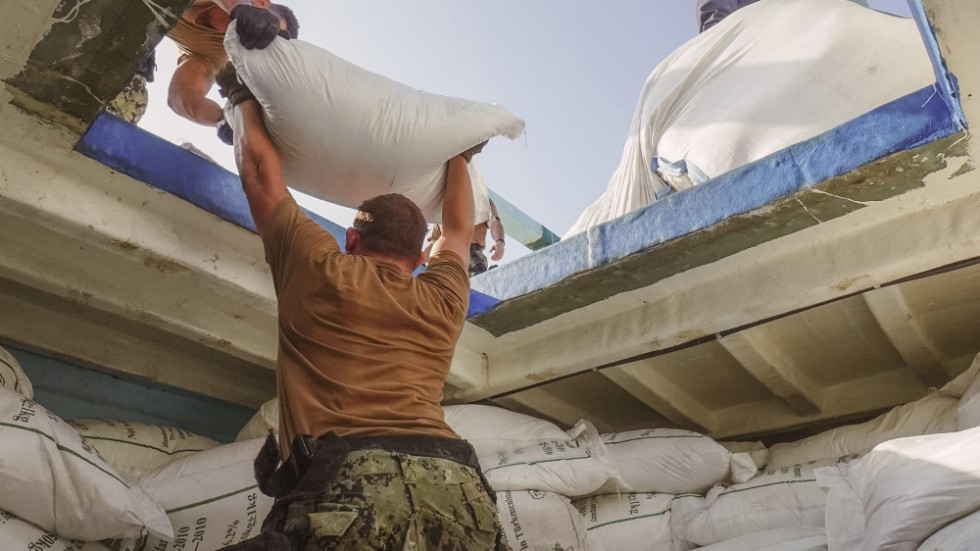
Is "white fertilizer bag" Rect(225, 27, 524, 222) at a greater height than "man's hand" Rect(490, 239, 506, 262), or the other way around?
"man's hand" Rect(490, 239, 506, 262)

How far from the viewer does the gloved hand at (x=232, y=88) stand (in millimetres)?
1757

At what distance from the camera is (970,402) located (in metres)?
1.89

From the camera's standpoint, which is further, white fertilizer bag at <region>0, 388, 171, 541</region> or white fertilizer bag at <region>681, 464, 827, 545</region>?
white fertilizer bag at <region>681, 464, 827, 545</region>

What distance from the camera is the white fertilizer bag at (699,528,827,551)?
172cm

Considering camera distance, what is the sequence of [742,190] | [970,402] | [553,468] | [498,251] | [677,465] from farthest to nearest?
[498,251] → [677,465] → [553,468] → [970,402] → [742,190]

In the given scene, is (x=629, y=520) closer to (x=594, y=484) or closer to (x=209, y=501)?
(x=594, y=484)

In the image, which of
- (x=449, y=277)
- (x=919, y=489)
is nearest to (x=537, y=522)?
(x=449, y=277)

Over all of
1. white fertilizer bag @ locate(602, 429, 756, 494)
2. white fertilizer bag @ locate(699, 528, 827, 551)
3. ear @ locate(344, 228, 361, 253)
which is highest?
ear @ locate(344, 228, 361, 253)

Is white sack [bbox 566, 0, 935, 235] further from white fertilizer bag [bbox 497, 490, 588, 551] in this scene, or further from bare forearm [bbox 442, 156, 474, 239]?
white fertilizer bag [bbox 497, 490, 588, 551]

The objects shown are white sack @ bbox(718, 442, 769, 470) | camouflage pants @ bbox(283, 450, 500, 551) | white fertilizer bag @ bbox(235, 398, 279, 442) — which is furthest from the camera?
white sack @ bbox(718, 442, 769, 470)

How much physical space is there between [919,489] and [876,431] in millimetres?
875

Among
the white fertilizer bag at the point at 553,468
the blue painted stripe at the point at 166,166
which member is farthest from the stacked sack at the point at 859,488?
the blue painted stripe at the point at 166,166

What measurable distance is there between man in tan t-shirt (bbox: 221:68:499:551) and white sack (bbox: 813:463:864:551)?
2.64ft

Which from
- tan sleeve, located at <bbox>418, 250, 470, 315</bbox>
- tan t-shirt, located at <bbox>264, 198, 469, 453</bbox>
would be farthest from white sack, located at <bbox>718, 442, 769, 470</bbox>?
tan t-shirt, located at <bbox>264, 198, 469, 453</bbox>
